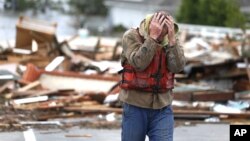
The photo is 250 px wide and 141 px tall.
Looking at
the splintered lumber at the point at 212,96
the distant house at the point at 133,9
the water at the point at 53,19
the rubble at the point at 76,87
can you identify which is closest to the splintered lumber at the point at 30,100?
the rubble at the point at 76,87

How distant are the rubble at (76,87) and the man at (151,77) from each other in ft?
12.4

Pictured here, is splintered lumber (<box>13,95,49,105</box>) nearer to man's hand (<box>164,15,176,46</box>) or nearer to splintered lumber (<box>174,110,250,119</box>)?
splintered lumber (<box>174,110,250,119</box>)

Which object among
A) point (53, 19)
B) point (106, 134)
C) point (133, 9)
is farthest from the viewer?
point (53, 19)

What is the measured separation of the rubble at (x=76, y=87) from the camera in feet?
36.0

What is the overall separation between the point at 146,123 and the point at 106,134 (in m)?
3.99

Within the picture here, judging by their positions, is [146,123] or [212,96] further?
[212,96]

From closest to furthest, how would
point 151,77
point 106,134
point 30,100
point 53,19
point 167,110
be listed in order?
point 151,77 < point 167,110 < point 106,134 < point 30,100 < point 53,19

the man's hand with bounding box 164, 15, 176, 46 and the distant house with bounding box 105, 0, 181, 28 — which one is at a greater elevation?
the distant house with bounding box 105, 0, 181, 28

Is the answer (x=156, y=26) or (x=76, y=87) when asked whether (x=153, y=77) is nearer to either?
(x=156, y=26)

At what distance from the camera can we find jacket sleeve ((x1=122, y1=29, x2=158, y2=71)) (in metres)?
5.07

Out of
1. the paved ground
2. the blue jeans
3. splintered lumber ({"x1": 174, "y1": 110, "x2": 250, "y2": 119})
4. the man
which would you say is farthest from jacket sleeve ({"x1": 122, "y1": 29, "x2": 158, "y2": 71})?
splintered lumber ({"x1": 174, "y1": 110, "x2": 250, "y2": 119})

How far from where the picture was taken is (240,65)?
15.3 metres

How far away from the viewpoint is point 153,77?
17.1 ft

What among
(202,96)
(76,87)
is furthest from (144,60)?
(76,87)
